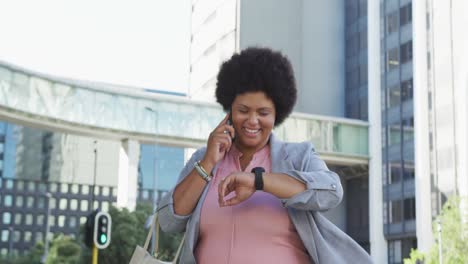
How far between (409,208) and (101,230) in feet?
117

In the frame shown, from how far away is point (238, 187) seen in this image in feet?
7.36

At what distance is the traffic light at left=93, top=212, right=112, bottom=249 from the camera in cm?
1424

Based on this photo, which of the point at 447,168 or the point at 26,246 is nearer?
the point at 447,168

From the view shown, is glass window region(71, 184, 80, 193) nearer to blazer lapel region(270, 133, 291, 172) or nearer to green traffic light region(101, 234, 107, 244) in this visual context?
green traffic light region(101, 234, 107, 244)

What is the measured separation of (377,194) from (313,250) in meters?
50.3

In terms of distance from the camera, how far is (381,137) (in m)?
50.8

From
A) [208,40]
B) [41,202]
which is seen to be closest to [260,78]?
[208,40]

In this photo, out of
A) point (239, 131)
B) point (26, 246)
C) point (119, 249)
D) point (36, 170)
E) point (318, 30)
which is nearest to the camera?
point (239, 131)

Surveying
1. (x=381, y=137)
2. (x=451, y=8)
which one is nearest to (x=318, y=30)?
(x=381, y=137)

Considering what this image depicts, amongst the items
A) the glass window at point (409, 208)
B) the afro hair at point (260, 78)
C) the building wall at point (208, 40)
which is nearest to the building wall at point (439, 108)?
the glass window at point (409, 208)

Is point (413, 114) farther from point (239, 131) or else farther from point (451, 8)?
point (239, 131)

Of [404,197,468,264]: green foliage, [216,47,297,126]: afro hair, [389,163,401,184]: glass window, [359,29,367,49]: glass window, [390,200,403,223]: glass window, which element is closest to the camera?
[216,47,297,126]: afro hair

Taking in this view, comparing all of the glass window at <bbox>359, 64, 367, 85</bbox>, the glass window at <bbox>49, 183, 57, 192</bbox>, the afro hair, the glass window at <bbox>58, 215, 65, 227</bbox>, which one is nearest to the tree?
the glass window at <bbox>359, 64, 367, 85</bbox>

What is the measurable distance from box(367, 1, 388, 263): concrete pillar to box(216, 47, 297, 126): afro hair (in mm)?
48895
